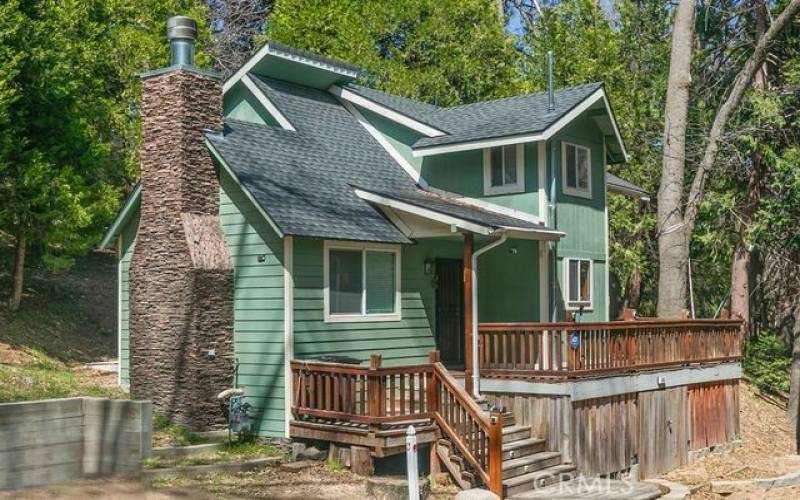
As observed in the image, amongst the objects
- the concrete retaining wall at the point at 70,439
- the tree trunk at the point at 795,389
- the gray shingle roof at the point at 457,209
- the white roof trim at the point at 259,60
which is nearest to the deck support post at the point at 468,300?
the gray shingle roof at the point at 457,209

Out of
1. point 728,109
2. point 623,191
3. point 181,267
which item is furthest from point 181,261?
point 728,109

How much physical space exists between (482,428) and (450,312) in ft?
17.1

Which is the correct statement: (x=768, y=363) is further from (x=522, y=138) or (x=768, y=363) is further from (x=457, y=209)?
(x=457, y=209)

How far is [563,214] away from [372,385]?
6631mm

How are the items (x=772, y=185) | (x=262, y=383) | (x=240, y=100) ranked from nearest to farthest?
(x=262, y=383), (x=240, y=100), (x=772, y=185)

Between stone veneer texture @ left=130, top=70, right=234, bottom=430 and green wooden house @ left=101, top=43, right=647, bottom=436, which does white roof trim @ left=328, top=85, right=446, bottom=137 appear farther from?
stone veneer texture @ left=130, top=70, right=234, bottom=430

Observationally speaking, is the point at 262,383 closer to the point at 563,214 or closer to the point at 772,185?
the point at 563,214

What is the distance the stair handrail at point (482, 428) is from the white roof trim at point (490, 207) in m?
4.79

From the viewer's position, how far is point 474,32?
103 ft

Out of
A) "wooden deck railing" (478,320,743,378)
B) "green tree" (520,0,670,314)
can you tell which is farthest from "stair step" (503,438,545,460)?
"green tree" (520,0,670,314)

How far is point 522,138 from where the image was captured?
16.4 meters

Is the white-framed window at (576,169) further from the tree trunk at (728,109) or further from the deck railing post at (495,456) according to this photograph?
the deck railing post at (495,456)

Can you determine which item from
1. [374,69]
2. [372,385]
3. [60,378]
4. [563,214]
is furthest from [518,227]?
[374,69]

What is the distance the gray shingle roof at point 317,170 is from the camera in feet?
45.9
